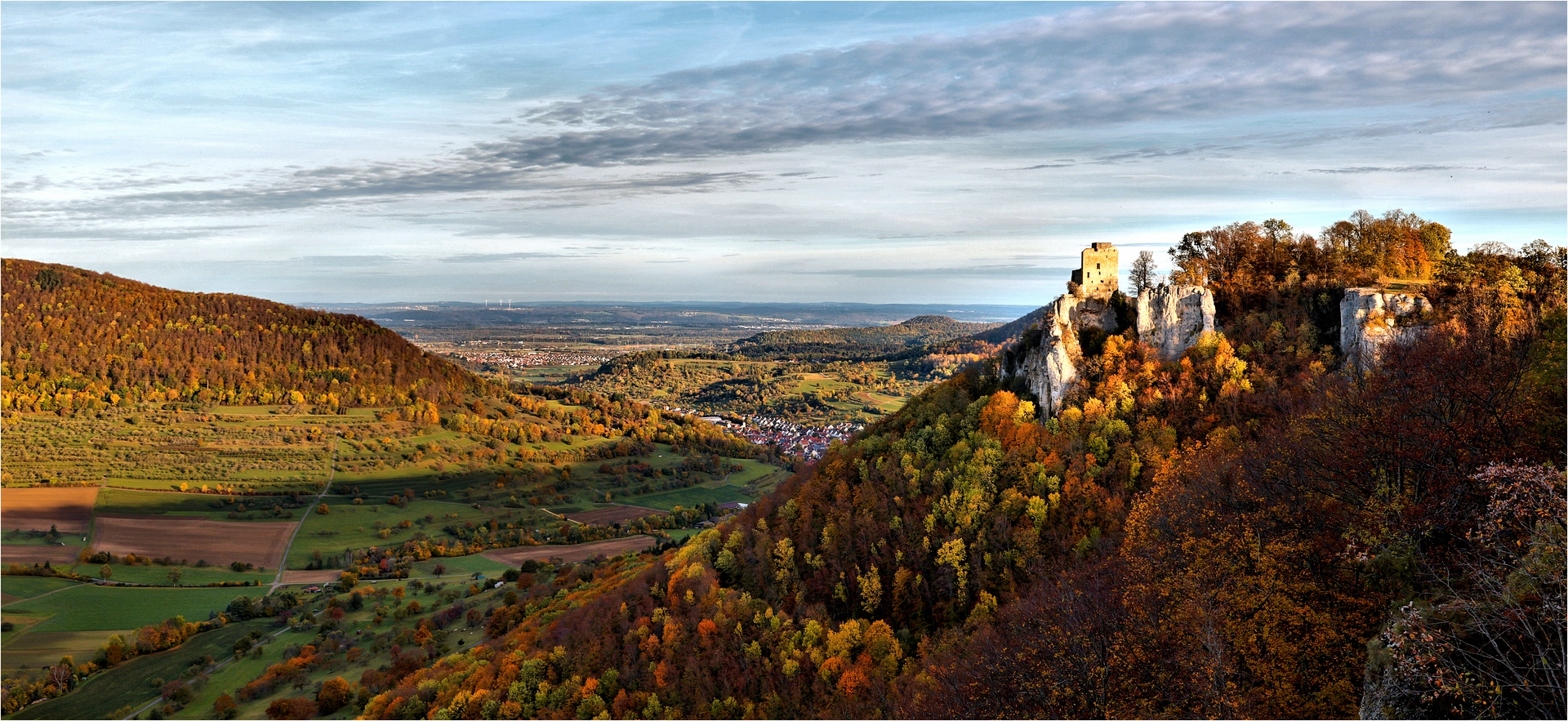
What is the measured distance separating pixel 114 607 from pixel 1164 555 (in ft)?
336

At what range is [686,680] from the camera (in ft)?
136

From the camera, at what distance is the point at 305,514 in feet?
371

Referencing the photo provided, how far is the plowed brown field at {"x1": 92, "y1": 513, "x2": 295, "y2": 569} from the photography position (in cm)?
9538

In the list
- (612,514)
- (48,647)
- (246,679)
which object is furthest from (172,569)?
(612,514)

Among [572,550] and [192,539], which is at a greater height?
[192,539]

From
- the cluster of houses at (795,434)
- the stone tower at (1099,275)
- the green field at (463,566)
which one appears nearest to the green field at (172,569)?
the green field at (463,566)

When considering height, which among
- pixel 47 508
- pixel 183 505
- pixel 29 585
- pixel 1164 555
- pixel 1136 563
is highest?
pixel 1164 555

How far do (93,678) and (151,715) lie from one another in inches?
618

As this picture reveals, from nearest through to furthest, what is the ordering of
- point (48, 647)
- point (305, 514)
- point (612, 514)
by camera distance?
1. point (48, 647)
2. point (305, 514)
3. point (612, 514)

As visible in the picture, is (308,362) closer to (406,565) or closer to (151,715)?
(406,565)

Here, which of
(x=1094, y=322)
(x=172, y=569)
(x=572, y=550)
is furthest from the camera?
(x=572, y=550)

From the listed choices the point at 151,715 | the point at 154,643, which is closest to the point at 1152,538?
the point at 151,715

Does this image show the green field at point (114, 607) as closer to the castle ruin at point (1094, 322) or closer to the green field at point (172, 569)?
the green field at point (172, 569)

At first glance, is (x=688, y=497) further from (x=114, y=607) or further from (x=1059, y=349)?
(x=1059, y=349)
